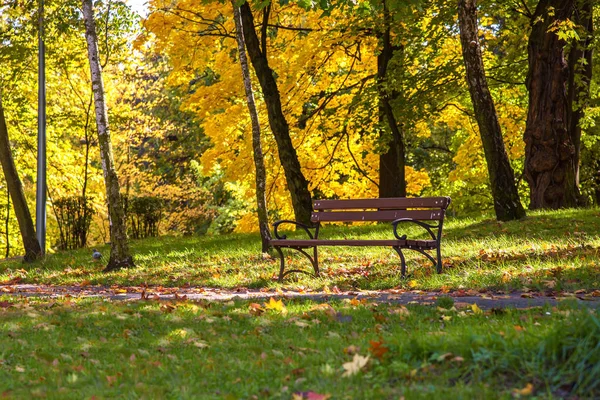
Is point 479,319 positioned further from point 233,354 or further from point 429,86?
point 429,86

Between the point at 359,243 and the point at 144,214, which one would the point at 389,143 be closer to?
the point at 144,214

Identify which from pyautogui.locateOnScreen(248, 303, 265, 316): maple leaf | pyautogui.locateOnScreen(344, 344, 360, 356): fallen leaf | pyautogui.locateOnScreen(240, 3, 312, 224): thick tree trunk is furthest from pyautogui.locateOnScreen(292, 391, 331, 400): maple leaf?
pyautogui.locateOnScreen(240, 3, 312, 224): thick tree trunk

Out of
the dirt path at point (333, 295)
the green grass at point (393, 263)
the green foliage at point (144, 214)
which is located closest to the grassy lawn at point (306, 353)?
the dirt path at point (333, 295)

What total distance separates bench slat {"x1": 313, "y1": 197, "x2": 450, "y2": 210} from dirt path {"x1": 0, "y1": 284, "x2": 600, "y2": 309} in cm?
143

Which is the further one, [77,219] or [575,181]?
[77,219]

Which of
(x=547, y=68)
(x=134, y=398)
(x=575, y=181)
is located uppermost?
(x=547, y=68)

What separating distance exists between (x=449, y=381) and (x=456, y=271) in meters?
5.57

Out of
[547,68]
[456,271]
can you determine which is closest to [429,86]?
[547,68]

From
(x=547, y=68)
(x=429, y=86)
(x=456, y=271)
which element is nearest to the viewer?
(x=456, y=271)

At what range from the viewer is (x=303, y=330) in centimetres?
619

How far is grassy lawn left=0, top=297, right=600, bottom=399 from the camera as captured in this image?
4246mm

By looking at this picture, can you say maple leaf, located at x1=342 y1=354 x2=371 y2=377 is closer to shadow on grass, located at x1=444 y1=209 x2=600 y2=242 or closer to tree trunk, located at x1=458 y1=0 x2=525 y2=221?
shadow on grass, located at x1=444 y1=209 x2=600 y2=242

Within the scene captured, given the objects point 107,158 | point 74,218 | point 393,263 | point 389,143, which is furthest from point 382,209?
point 74,218

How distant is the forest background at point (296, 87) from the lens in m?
18.5
